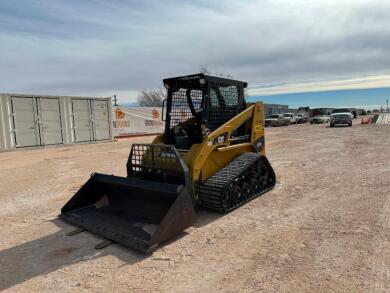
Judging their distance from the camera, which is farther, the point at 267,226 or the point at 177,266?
the point at 267,226

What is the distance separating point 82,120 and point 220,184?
16.1 m

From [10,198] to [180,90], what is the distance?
169 inches

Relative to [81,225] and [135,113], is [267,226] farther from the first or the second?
[135,113]

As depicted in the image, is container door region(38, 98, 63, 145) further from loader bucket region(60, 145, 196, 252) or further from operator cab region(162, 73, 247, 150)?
loader bucket region(60, 145, 196, 252)

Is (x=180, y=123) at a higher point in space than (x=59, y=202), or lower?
higher

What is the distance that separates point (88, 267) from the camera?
12.1 feet

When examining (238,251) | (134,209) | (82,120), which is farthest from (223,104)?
(82,120)

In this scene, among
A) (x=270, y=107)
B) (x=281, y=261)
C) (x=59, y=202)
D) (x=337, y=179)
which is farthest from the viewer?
(x=270, y=107)

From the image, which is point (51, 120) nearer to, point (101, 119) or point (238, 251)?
point (101, 119)

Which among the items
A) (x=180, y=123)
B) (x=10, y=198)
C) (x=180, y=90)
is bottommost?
(x=10, y=198)

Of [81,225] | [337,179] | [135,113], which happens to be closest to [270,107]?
[135,113]

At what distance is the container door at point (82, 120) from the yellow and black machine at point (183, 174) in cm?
1404

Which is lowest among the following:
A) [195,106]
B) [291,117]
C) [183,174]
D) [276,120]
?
[276,120]

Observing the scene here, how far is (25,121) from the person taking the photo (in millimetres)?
16797
